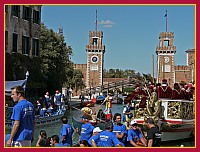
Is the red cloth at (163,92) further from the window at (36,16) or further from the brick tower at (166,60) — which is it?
the brick tower at (166,60)

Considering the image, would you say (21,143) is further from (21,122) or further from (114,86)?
(114,86)

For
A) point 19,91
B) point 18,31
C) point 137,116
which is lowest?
point 137,116

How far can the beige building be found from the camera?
23.3m

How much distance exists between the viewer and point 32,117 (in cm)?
673

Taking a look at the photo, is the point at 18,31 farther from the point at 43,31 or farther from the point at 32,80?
the point at 43,31

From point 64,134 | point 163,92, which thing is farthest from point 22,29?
point 64,134

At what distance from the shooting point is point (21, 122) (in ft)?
21.4

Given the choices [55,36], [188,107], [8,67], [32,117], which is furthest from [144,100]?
[55,36]

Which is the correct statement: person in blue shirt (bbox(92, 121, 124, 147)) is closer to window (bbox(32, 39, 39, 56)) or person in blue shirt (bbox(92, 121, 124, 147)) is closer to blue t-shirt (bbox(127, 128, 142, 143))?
blue t-shirt (bbox(127, 128, 142, 143))

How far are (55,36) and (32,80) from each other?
29.8 feet

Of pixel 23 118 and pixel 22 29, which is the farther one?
pixel 22 29

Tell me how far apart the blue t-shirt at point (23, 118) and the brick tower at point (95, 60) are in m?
64.2

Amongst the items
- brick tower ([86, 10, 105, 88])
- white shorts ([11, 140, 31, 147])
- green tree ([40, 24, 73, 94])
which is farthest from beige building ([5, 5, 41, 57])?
brick tower ([86, 10, 105, 88])

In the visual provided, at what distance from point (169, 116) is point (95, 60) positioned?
6101cm
